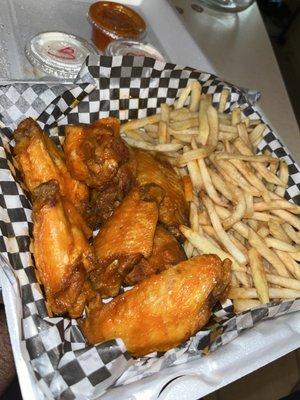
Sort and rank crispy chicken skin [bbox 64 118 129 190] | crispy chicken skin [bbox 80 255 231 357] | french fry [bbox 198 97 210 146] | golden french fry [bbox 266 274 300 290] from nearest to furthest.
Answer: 1. crispy chicken skin [bbox 80 255 231 357]
2. crispy chicken skin [bbox 64 118 129 190]
3. golden french fry [bbox 266 274 300 290]
4. french fry [bbox 198 97 210 146]

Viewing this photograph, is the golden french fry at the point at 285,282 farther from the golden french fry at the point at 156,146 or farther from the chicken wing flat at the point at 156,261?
the golden french fry at the point at 156,146

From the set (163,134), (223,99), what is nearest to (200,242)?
(163,134)

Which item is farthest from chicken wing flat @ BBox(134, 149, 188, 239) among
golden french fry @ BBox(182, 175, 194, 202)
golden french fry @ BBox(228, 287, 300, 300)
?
golden french fry @ BBox(228, 287, 300, 300)

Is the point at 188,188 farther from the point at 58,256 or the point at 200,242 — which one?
the point at 58,256

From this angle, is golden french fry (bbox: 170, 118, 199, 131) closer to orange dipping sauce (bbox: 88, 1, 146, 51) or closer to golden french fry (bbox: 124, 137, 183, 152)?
golden french fry (bbox: 124, 137, 183, 152)

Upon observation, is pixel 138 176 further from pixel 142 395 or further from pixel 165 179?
pixel 142 395

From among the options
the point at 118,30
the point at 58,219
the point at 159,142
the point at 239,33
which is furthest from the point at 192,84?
the point at 239,33
